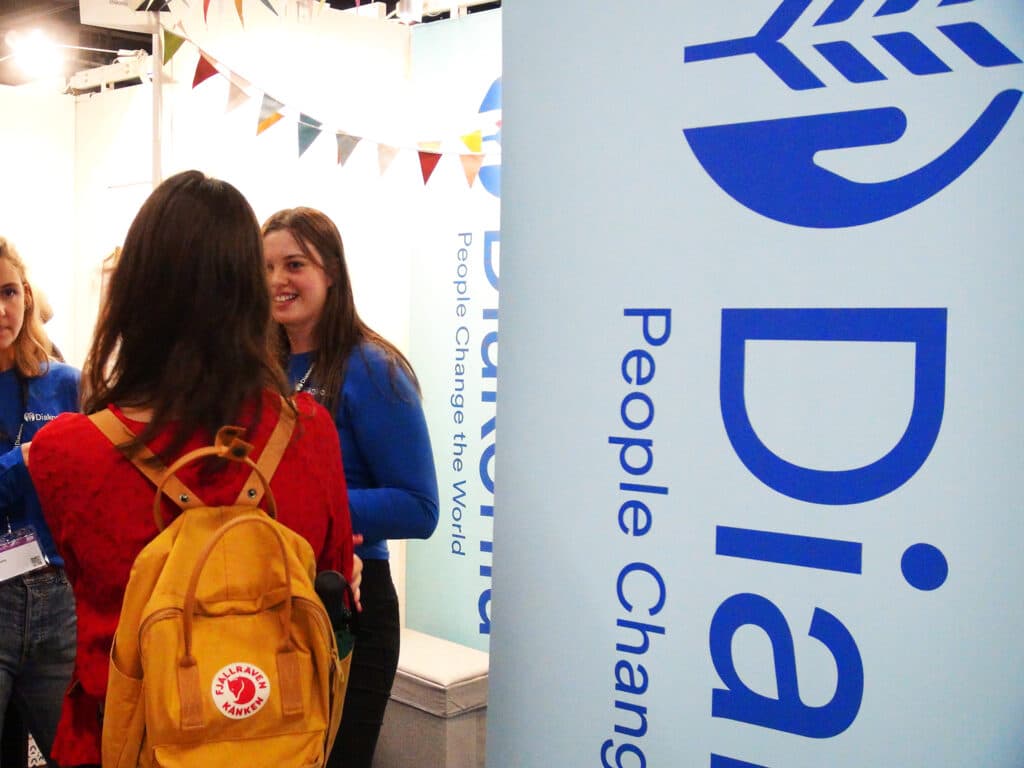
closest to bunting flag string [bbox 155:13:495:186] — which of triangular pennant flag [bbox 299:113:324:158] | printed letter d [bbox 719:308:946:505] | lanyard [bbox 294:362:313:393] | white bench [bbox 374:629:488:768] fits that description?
triangular pennant flag [bbox 299:113:324:158]

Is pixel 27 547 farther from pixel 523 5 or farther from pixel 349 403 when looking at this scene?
pixel 523 5

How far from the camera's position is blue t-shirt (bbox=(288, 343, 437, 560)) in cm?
180

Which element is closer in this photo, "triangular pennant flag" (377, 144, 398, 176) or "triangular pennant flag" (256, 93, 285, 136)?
"triangular pennant flag" (256, 93, 285, 136)

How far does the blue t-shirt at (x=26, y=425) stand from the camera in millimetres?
1943

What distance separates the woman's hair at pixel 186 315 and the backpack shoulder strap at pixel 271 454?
34 millimetres

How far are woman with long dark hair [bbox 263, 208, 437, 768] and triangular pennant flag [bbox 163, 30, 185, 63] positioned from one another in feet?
3.41

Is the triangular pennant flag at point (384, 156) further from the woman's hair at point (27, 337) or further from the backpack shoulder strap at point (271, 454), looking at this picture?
the backpack shoulder strap at point (271, 454)

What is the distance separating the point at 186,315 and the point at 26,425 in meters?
1.10

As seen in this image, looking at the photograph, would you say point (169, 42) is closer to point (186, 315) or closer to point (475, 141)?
point (475, 141)

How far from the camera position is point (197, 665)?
1.15 metres

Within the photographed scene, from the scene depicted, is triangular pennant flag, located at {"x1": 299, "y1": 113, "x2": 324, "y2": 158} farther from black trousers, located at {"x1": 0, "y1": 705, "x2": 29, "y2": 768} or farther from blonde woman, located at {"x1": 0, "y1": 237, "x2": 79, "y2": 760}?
black trousers, located at {"x1": 0, "y1": 705, "x2": 29, "y2": 768}

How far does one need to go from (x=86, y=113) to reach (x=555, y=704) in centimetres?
602

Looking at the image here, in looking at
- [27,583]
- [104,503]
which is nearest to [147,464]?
[104,503]

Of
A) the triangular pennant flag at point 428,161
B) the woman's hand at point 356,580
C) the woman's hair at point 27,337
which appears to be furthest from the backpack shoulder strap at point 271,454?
the triangular pennant flag at point 428,161
